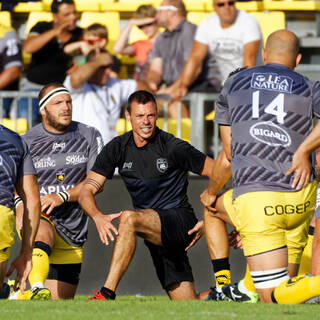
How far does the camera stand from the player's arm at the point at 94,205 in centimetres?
717

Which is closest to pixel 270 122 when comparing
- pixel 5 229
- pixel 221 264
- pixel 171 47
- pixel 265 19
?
pixel 221 264

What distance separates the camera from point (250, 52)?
35.9ft

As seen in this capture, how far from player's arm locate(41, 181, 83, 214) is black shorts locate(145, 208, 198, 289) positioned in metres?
0.98

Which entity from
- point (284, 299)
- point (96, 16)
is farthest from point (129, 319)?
point (96, 16)

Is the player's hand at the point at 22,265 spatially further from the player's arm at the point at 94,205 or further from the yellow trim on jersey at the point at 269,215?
the yellow trim on jersey at the point at 269,215

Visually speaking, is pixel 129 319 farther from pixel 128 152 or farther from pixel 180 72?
pixel 180 72

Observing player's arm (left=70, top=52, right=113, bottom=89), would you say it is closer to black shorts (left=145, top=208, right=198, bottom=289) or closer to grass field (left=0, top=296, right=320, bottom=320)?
black shorts (left=145, top=208, right=198, bottom=289)

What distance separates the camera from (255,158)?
6.25 m

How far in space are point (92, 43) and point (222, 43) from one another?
6.23 feet

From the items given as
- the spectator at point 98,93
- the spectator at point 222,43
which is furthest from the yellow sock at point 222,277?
the spectator at point 222,43

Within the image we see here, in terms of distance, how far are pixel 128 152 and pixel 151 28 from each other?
4.62 m

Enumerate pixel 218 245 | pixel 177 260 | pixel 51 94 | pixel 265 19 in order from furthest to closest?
pixel 265 19 < pixel 51 94 < pixel 177 260 < pixel 218 245

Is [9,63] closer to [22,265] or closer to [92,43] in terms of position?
[92,43]

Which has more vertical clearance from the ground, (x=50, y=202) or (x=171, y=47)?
(x=171, y=47)
